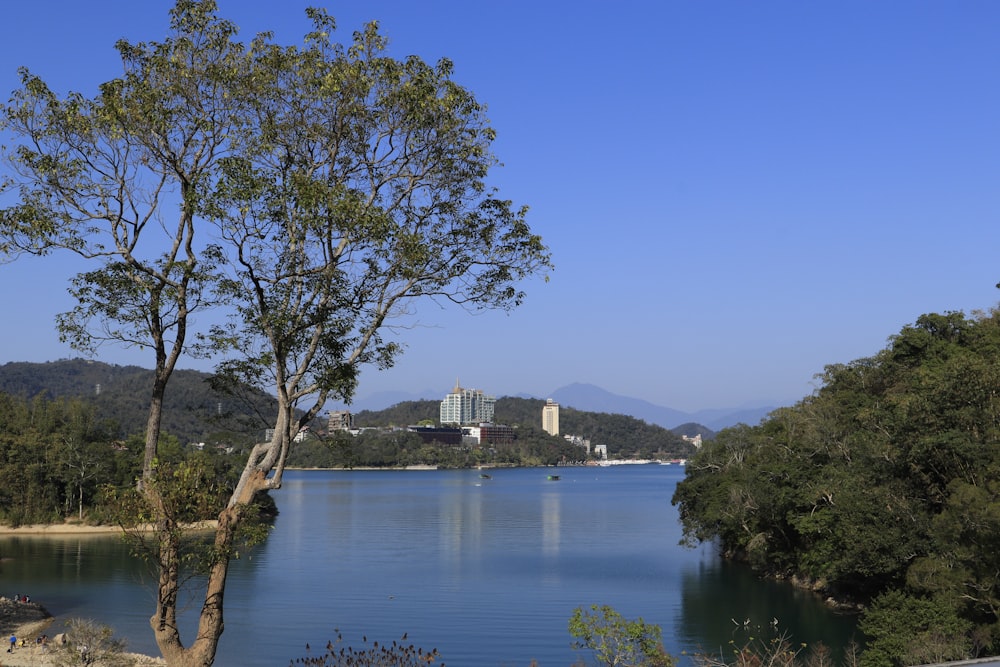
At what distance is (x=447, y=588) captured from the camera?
3784 centimetres

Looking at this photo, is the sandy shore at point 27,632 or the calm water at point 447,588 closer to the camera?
the sandy shore at point 27,632

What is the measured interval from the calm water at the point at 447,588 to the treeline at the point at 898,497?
2316 millimetres

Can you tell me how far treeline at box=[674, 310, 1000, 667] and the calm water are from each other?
2.32 metres

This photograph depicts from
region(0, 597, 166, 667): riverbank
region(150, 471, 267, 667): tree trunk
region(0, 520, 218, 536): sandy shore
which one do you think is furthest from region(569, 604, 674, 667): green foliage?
region(0, 520, 218, 536): sandy shore

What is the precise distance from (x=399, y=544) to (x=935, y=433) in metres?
34.9

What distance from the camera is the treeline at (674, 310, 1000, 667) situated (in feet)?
72.7

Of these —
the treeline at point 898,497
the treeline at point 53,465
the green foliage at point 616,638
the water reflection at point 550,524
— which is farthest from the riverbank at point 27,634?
the water reflection at point 550,524

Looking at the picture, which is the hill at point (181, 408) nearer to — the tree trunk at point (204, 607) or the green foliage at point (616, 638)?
the tree trunk at point (204, 607)

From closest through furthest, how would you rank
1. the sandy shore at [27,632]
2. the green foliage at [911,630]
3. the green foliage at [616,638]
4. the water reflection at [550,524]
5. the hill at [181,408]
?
the green foliage at [616,638] < the hill at [181,408] < the green foliage at [911,630] < the sandy shore at [27,632] < the water reflection at [550,524]

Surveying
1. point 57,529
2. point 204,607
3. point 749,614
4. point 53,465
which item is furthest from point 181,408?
point 204,607

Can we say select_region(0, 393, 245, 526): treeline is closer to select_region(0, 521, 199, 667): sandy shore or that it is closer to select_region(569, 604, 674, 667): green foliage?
select_region(0, 521, 199, 667): sandy shore

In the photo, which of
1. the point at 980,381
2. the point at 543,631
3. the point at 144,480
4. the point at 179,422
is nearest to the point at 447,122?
the point at 144,480

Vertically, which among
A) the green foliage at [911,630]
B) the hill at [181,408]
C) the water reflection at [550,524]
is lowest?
the water reflection at [550,524]

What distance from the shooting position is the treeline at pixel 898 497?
2216 centimetres
